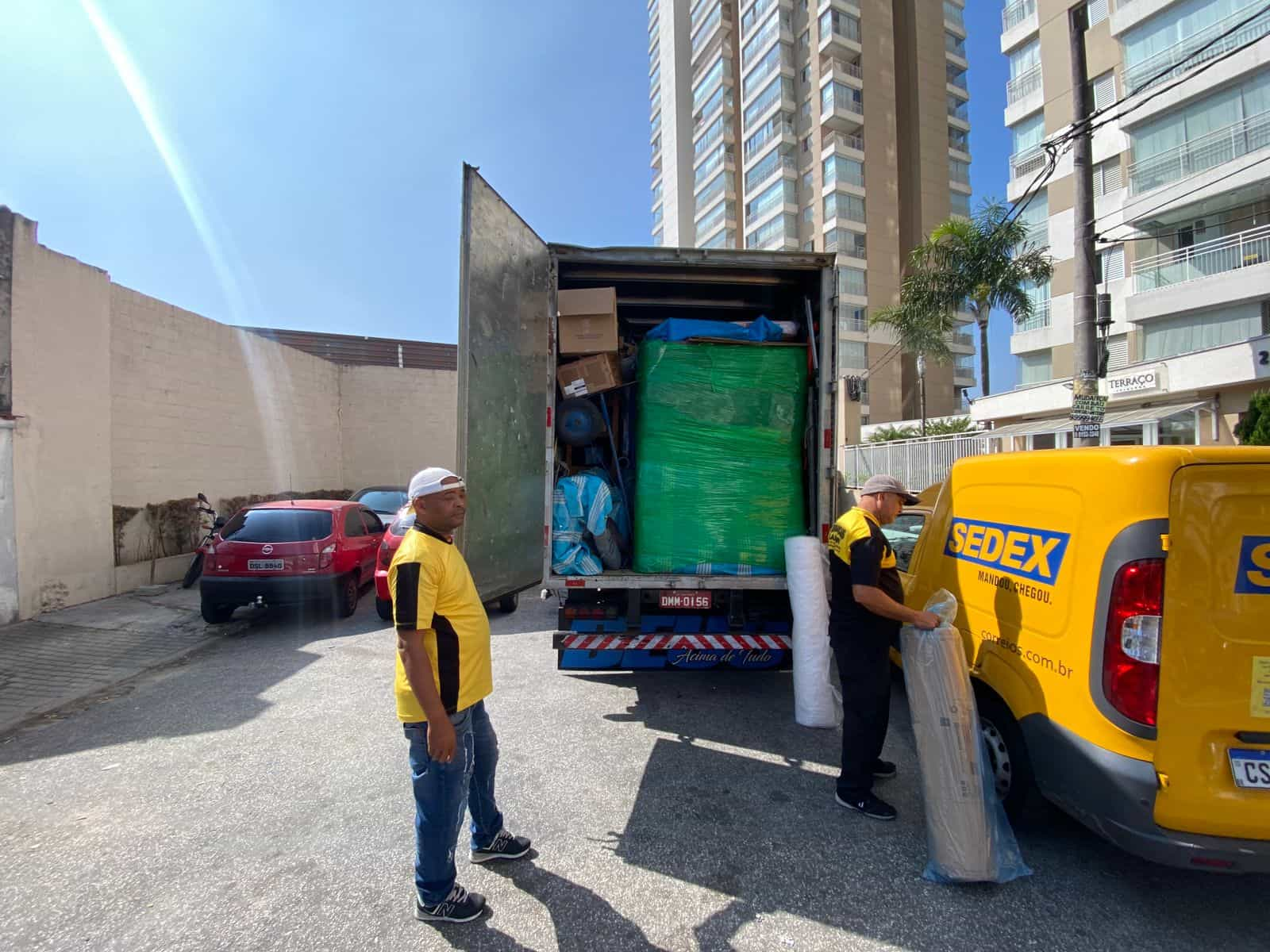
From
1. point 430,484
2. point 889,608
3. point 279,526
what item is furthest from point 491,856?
point 279,526

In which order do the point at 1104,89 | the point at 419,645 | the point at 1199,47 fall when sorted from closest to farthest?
the point at 419,645 → the point at 1199,47 → the point at 1104,89

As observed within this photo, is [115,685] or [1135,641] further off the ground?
[1135,641]

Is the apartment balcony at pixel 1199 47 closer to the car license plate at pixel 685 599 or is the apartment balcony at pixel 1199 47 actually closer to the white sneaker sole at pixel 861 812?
the car license plate at pixel 685 599

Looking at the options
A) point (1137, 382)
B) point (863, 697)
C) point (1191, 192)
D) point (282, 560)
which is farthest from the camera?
point (1191, 192)

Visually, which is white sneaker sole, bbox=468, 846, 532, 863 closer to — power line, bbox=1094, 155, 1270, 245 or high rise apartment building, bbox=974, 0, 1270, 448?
high rise apartment building, bbox=974, 0, 1270, 448

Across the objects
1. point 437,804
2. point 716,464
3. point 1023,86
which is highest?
point 1023,86

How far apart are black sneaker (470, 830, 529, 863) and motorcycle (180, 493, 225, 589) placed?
8479mm

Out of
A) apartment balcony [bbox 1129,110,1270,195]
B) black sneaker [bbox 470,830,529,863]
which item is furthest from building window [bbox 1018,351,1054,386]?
black sneaker [bbox 470,830,529,863]

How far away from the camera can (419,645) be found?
2.32 meters

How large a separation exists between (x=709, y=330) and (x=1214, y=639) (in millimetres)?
3140

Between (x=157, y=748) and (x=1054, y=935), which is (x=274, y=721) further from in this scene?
(x=1054, y=935)

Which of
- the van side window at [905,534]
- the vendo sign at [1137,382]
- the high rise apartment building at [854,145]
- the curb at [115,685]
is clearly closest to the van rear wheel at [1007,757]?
the van side window at [905,534]

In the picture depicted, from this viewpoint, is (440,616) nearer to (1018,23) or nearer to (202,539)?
(202,539)

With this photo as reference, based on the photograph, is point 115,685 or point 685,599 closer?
point 685,599
